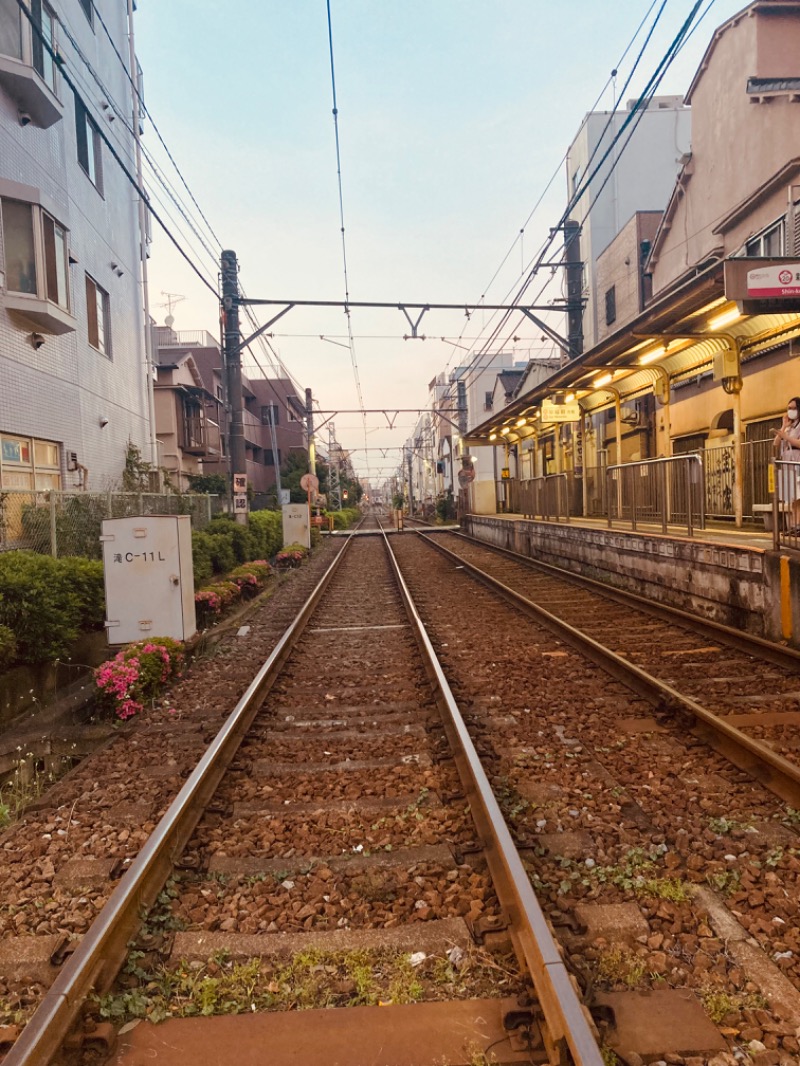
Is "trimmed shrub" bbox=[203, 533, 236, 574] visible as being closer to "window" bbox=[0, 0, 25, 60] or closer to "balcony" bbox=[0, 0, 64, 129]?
"balcony" bbox=[0, 0, 64, 129]

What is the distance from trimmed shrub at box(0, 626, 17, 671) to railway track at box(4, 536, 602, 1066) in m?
2.84

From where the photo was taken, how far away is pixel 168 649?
7.24 metres

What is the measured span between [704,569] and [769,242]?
33.0 feet

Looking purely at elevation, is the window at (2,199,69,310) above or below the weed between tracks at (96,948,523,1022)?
above

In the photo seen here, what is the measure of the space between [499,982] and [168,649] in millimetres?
5477

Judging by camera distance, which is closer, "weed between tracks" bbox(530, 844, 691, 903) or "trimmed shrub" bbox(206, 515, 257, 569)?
"weed between tracks" bbox(530, 844, 691, 903)

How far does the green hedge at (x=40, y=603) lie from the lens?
717cm

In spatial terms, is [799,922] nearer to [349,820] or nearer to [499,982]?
[499,982]

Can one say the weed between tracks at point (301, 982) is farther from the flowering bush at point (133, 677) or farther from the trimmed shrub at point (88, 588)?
the trimmed shrub at point (88, 588)

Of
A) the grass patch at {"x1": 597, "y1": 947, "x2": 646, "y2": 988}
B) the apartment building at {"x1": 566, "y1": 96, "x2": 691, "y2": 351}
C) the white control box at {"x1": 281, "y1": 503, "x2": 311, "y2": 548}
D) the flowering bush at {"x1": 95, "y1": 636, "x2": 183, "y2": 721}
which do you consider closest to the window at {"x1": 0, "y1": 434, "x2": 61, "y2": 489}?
the flowering bush at {"x1": 95, "y1": 636, "x2": 183, "y2": 721}

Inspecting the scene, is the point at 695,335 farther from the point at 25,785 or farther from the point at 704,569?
the point at 25,785

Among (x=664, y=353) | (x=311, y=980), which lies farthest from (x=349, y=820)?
(x=664, y=353)

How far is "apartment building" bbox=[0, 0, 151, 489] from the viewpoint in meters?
13.2

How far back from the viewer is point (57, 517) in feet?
36.6
